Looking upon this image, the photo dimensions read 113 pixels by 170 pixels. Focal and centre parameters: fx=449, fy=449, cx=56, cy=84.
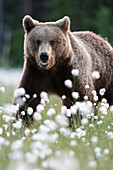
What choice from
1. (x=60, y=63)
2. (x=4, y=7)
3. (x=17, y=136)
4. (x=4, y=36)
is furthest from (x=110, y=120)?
(x=4, y=7)

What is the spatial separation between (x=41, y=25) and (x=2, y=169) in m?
3.16

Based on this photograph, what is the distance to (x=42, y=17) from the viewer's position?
26.4 meters

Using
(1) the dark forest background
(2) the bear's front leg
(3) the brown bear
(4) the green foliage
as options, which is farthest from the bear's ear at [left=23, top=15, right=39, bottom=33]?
(4) the green foliage

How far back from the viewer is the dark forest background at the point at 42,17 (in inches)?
810

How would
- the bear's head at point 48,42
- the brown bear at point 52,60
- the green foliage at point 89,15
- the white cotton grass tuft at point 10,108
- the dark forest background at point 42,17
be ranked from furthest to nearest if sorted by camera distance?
the dark forest background at point 42,17 → the green foliage at point 89,15 → the brown bear at point 52,60 → the bear's head at point 48,42 → the white cotton grass tuft at point 10,108

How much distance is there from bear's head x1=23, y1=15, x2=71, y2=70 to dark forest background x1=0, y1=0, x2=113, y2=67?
43.3ft

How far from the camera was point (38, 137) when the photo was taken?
123 inches

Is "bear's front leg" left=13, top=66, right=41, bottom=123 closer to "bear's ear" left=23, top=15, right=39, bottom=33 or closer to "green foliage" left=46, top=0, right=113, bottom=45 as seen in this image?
"bear's ear" left=23, top=15, right=39, bottom=33

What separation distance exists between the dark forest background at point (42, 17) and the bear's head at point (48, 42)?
13192mm

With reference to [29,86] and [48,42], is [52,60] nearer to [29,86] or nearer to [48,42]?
[48,42]

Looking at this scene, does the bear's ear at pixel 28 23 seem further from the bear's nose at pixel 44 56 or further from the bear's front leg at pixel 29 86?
the bear's nose at pixel 44 56

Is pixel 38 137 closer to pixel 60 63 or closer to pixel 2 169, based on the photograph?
pixel 2 169

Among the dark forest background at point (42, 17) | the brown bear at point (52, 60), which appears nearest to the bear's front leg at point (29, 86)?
the brown bear at point (52, 60)

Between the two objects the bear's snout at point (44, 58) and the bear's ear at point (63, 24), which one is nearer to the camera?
the bear's snout at point (44, 58)
